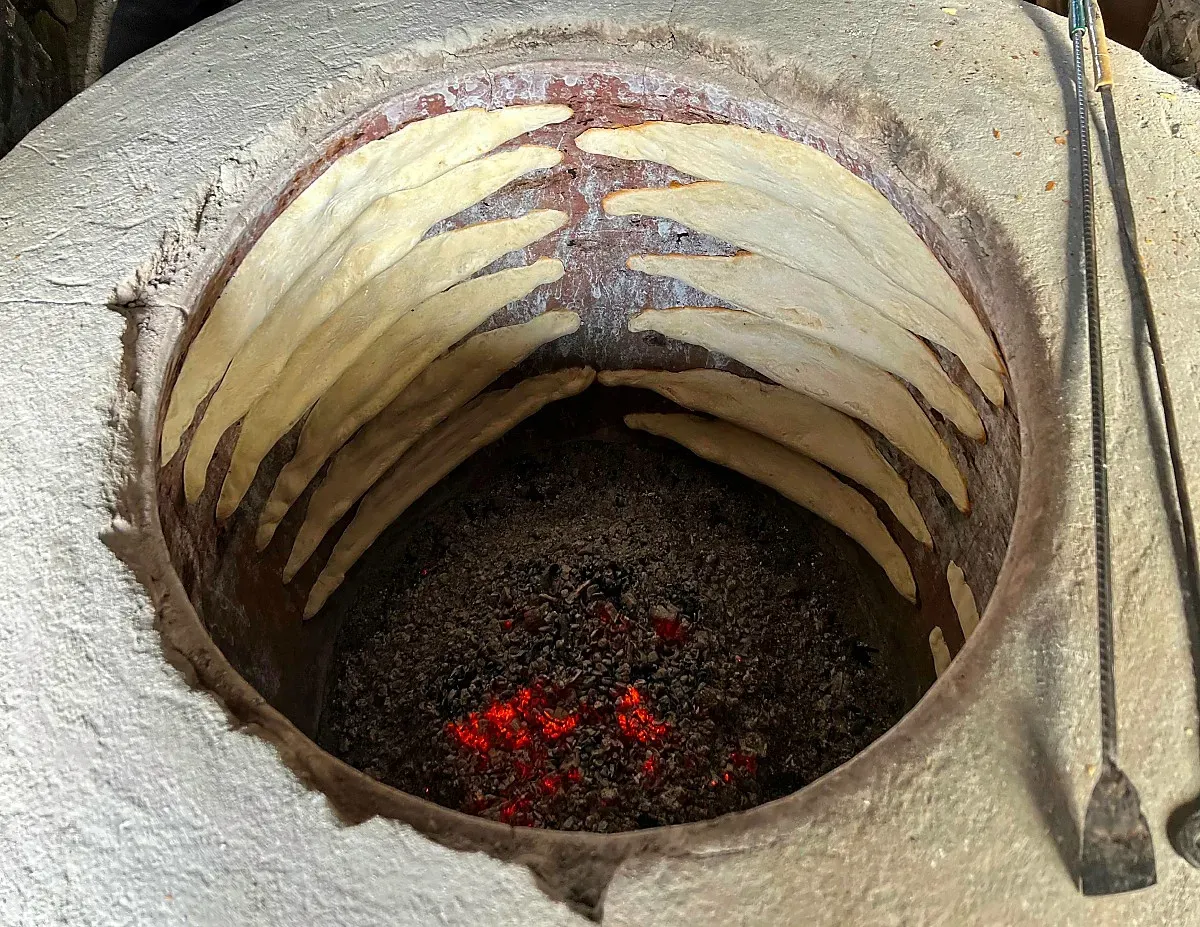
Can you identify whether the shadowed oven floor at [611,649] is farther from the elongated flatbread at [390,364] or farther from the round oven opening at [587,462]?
the elongated flatbread at [390,364]

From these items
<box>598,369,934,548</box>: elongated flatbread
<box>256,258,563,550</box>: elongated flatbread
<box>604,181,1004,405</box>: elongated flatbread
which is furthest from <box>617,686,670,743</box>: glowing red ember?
<box>604,181,1004,405</box>: elongated flatbread

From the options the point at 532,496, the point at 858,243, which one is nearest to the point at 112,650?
the point at 858,243

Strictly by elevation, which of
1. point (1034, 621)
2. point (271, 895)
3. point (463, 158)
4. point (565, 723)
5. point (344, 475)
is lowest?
point (271, 895)

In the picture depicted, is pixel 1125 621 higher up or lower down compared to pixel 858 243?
lower down

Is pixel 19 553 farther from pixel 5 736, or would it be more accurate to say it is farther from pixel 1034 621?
pixel 1034 621

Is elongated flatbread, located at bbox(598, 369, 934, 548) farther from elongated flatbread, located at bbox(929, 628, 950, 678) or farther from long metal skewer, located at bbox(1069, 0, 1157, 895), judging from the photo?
long metal skewer, located at bbox(1069, 0, 1157, 895)

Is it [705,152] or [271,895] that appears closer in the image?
[271,895]

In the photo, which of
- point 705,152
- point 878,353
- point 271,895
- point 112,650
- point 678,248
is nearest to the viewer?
point 271,895
